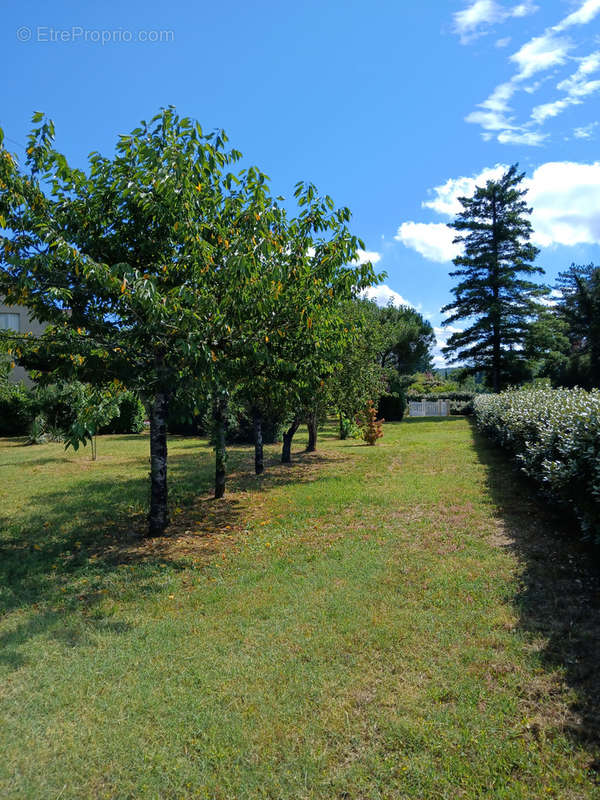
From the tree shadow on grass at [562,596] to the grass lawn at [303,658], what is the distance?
21mm

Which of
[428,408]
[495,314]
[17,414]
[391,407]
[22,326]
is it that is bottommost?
[428,408]

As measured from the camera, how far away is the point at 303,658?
3.39 metres

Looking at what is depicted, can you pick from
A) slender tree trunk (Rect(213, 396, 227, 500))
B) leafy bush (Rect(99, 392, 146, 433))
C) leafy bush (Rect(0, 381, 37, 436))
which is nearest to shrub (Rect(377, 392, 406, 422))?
leafy bush (Rect(99, 392, 146, 433))

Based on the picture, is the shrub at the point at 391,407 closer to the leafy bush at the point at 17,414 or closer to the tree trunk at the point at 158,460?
the leafy bush at the point at 17,414

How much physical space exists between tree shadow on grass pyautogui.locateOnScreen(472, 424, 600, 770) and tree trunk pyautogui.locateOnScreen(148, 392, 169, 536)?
4.53 m

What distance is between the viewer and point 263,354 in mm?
5766

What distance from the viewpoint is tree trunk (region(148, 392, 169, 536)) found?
6.41m

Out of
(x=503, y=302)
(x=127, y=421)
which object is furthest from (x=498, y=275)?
(x=127, y=421)

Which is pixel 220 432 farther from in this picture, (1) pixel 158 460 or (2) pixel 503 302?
(2) pixel 503 302

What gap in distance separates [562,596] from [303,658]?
249cm

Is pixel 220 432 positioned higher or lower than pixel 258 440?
higher

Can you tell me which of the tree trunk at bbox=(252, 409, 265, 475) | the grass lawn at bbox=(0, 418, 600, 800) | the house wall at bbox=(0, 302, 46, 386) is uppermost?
the house wall at bbox=(0, 302, 46, 386)

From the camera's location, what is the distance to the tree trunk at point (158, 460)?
6.41m

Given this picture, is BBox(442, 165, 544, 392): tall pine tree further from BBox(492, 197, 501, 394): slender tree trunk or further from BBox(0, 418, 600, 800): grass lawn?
BBox(0, 418, 600, 800): grass lawn
